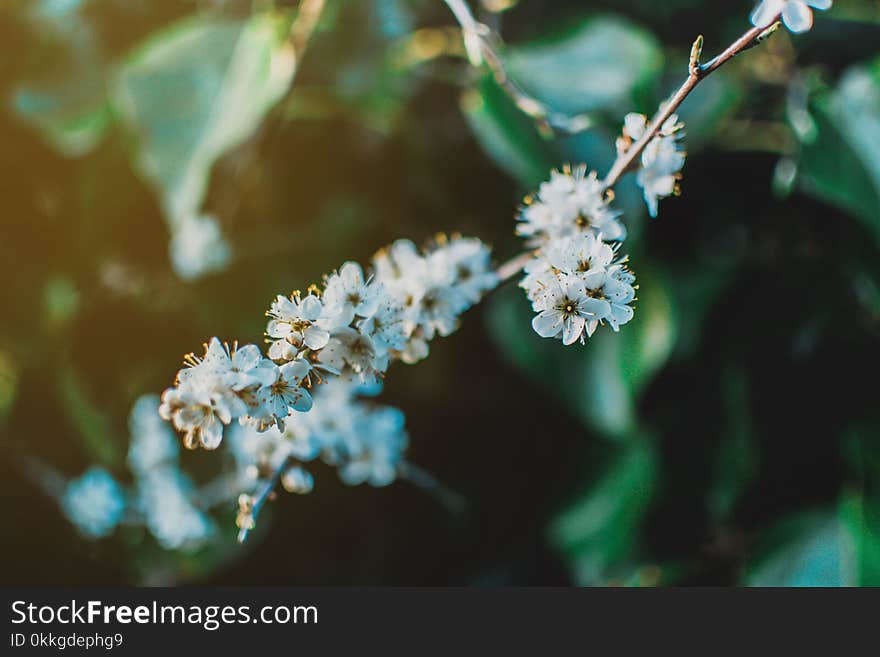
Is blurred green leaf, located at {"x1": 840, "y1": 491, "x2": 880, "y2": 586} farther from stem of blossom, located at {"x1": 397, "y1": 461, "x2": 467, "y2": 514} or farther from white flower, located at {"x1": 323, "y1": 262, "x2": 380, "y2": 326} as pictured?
white flower, located at {"x1": 323, "y1": 262, "x2": 380, "y2": 326}

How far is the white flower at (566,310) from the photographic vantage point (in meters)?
0.42

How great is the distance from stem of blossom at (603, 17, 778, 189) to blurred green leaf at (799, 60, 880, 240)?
365 millimetres

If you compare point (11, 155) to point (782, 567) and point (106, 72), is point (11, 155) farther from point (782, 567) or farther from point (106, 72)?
point (782, 567)

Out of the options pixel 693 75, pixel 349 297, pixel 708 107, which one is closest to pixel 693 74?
pixel 693 75

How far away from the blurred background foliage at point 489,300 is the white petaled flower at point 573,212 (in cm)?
29

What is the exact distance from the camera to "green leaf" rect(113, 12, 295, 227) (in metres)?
0.75

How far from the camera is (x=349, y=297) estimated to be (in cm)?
46

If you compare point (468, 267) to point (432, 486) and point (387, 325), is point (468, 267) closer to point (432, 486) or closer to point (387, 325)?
point (387, 325)

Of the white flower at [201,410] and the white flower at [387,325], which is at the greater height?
the white flower at [387,325]

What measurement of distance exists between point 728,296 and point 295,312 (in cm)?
64

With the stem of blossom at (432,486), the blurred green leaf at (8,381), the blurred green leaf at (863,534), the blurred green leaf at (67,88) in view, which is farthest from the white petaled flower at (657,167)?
the blurred green leaf at (8,381)

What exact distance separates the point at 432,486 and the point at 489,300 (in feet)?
0.82

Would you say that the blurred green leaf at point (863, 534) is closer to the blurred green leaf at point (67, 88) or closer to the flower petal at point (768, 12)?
the flower petal at point (768, 12)

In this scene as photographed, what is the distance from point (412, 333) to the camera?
487 millimetres
